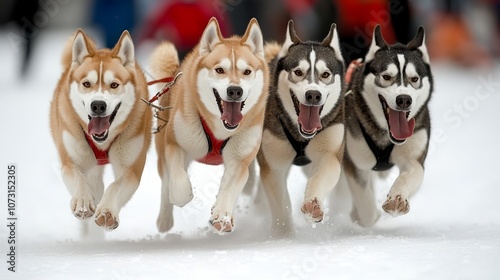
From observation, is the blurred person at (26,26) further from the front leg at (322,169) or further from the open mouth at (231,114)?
the open mouth at (231,114)

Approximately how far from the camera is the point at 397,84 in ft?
19.6

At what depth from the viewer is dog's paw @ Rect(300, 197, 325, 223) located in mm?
5477

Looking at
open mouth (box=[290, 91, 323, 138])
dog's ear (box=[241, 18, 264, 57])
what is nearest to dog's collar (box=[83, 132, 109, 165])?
dog's ear (box=[241, 18, 264, 57])

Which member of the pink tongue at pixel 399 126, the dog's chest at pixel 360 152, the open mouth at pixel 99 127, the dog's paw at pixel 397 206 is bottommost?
the dog's paw at pixel 397 206

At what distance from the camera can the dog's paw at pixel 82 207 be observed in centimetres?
525

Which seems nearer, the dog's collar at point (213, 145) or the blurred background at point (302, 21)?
the dog's collar at point (213, 145)

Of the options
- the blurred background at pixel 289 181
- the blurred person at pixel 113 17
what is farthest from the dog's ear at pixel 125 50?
the blurred person at pixel 113 17

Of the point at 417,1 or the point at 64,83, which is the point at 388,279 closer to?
the point at 64,83

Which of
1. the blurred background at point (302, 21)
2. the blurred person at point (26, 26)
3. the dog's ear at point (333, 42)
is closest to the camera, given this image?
the dog's ear at point (333, 42)

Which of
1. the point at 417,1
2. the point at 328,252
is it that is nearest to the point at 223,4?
the point at 417,1

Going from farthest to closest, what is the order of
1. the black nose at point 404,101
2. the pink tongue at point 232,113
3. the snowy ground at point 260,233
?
the black nose at point 404,101 < the pink tongue at point 232,113 < the snowy ground at point 260,233

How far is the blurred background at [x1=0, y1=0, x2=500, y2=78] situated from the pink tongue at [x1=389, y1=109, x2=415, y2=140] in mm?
5012

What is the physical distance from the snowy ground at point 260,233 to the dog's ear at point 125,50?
45.9 inches

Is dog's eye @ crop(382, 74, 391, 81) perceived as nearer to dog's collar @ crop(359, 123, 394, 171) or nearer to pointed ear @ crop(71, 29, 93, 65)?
dog's collar @ crop(359, 123, 394, 171)
